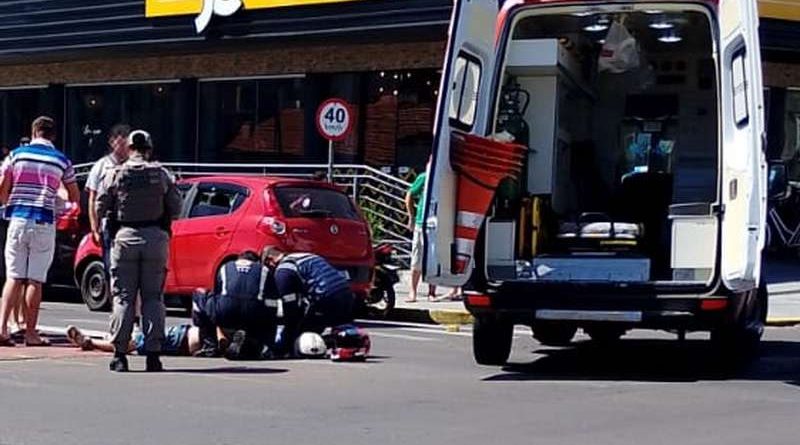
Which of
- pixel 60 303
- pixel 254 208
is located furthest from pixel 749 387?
pixel 60 303

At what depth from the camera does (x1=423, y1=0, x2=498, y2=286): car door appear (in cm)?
1184

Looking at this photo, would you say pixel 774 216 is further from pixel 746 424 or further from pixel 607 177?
pixel 746 424

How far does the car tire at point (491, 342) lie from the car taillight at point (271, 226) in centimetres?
352

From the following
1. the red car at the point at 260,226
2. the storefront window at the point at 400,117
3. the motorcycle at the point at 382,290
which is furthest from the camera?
the storefront window at the point at 400,117

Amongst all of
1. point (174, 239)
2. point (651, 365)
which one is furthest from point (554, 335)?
point (174, 239)

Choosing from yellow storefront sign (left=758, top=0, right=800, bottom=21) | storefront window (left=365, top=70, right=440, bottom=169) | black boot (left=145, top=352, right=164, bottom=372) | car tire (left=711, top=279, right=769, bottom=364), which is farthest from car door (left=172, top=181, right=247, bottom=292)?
yellow storefront sign (left=758, top=0, right=800, bottom=21)

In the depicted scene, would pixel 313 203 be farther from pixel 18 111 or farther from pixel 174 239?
pixel 18 111

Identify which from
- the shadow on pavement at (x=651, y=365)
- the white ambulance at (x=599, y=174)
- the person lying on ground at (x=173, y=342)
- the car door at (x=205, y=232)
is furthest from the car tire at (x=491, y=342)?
the car door at (x=205, y=232)

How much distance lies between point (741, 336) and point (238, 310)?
3.99 meters

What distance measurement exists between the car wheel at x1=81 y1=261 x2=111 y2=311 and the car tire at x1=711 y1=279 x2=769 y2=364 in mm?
7599

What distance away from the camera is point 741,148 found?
1138 centimetres

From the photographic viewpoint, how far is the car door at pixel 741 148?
36.8 feet

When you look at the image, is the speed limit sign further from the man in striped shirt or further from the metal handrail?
the man in striped shirt

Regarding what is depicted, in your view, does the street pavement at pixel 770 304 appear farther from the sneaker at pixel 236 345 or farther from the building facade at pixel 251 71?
the sneaker at pixel 236 345
